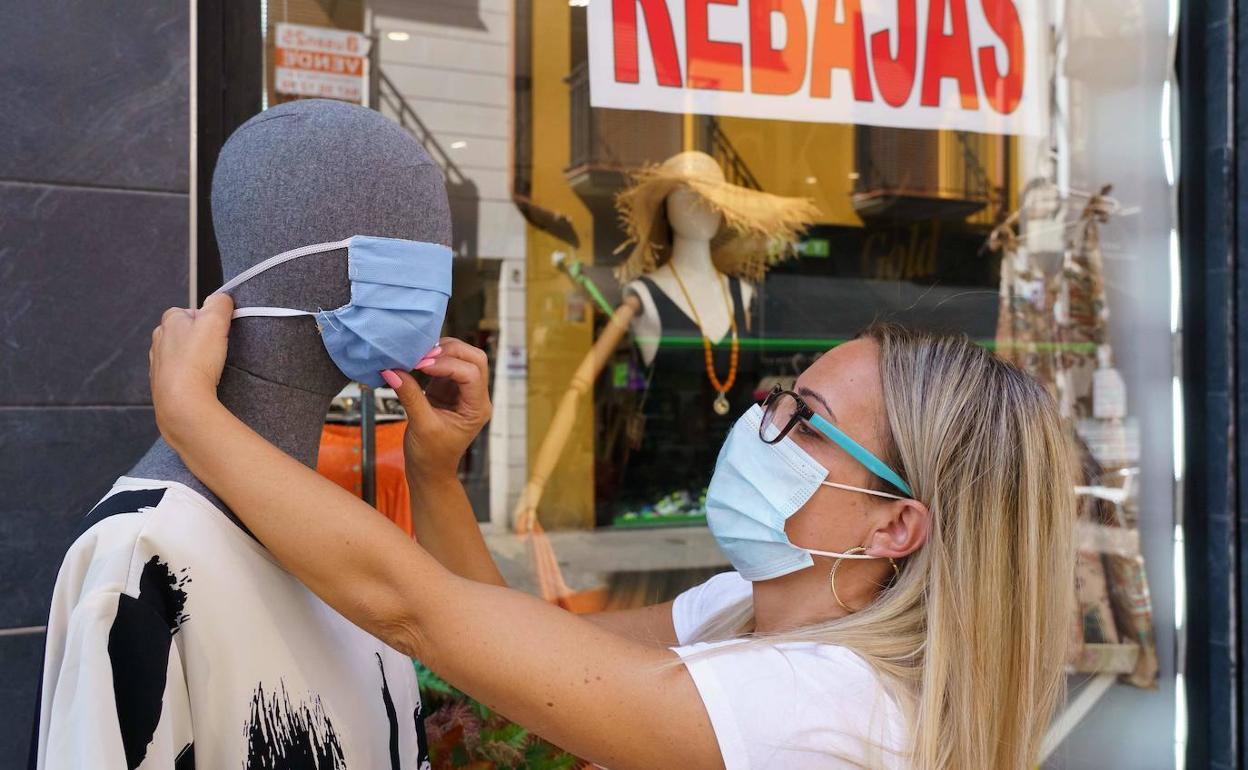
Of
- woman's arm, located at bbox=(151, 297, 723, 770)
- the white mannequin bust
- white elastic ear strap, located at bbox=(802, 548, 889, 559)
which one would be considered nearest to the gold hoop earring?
white elastic ear strap, located at bbox=(802, 548, 889, 559)

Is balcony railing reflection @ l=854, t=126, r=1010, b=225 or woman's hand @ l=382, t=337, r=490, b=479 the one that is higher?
balcony railing reflection @ l=854, t=126, r=1010, b=225

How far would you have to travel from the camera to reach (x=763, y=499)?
1.20 m

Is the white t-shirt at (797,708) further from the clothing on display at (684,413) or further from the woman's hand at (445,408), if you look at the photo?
the clothing on display at (684,413)

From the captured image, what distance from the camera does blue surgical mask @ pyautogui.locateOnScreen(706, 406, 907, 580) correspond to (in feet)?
3.89

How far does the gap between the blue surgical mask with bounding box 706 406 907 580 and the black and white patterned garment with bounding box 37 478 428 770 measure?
507 mm

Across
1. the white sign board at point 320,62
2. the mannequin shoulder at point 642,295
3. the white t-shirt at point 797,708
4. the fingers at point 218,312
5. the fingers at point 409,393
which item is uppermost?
the white sign board at point 320,62

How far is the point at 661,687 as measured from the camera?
1022 millimetres

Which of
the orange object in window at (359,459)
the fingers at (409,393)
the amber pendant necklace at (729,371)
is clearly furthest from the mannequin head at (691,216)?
the fingers at (409,393)

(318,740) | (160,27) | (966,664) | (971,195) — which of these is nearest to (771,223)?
(971,195)

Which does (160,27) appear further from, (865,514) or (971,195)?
(971,195)

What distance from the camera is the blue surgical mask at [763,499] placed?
1.18m

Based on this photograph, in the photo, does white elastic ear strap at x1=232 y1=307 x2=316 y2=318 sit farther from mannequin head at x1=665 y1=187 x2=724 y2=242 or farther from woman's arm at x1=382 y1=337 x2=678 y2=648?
mannequin head at x1=665 y1=187 x2=724 y2=242

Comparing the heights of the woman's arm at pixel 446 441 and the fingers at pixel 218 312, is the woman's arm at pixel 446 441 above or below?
below

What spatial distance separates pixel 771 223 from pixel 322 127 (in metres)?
2.41
